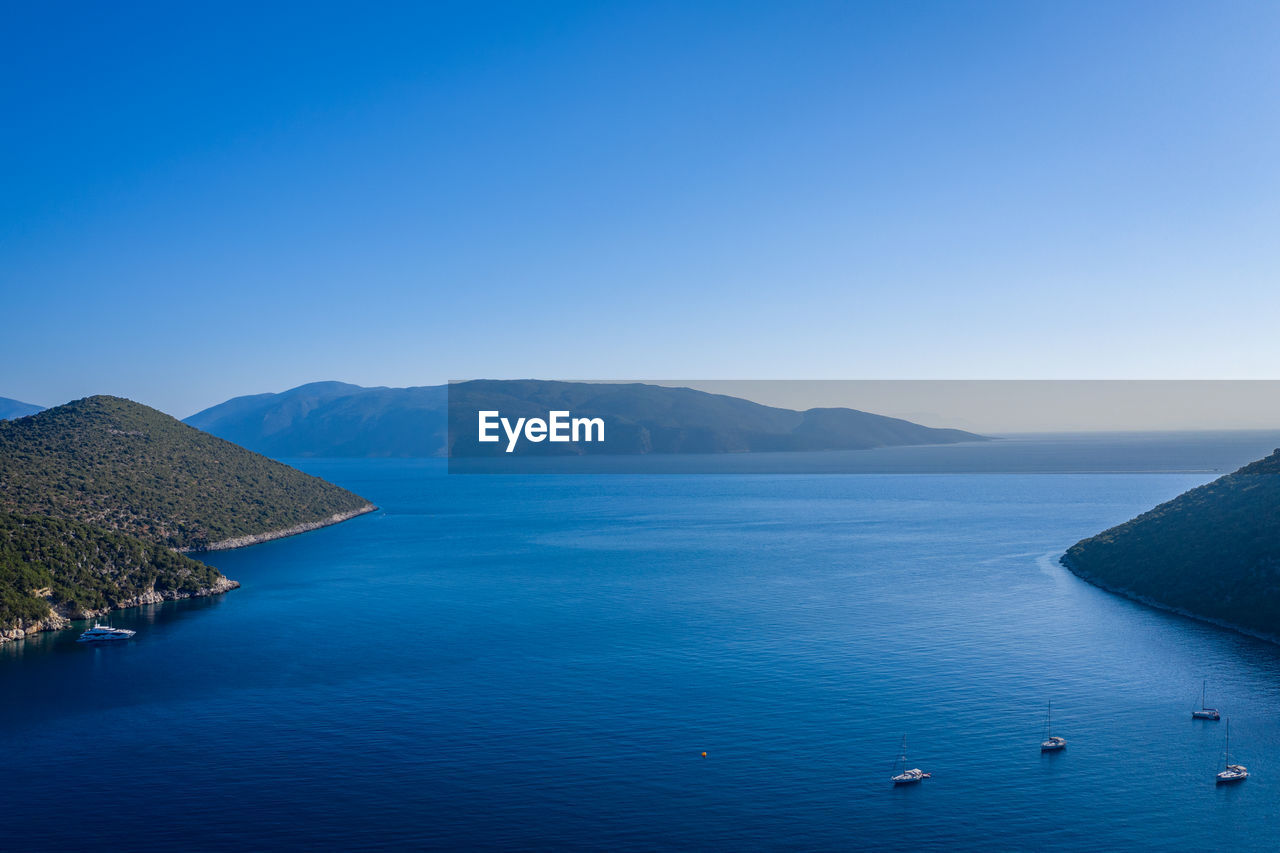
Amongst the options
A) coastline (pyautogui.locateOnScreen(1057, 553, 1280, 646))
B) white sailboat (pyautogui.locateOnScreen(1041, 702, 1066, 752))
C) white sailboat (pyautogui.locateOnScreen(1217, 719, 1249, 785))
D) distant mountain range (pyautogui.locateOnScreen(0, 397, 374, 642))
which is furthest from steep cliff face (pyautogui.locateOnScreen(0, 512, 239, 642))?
coastline (pyautogui.locateOnScreen(1057, 553, 1280, 646))

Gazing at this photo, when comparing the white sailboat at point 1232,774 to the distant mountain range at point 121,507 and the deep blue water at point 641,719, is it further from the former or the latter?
the distant mountain range at point 121,507

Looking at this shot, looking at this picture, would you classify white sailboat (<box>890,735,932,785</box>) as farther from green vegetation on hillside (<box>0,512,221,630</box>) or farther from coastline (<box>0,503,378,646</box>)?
green vegetation on hillside (<box>0,512,221,630</box>)

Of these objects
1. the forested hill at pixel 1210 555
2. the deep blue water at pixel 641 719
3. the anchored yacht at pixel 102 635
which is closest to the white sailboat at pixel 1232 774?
the deep blue water at pixel 641 719

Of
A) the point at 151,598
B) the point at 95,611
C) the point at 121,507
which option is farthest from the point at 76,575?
the point at 121,507

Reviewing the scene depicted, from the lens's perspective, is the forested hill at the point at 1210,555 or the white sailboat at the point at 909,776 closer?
the white sailboat at the point at 909,776

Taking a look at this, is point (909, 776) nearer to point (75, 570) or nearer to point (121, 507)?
point (75, 570)
